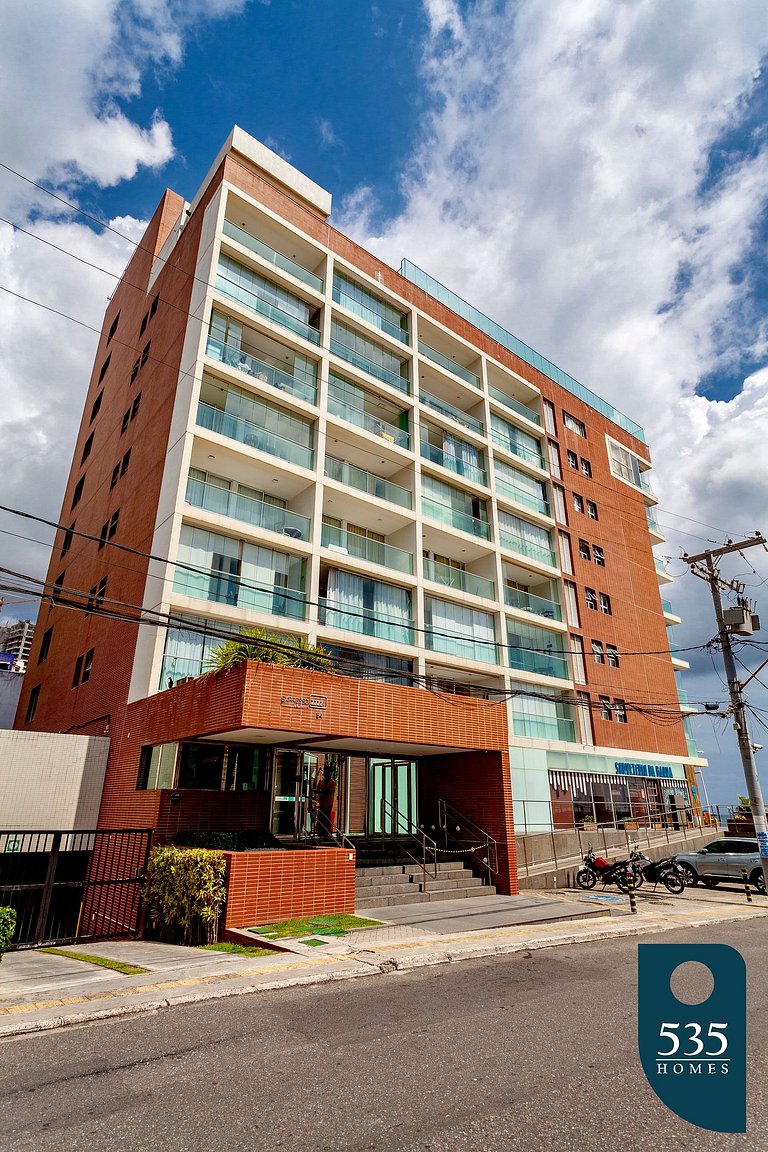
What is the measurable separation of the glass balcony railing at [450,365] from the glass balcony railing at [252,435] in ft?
37.3

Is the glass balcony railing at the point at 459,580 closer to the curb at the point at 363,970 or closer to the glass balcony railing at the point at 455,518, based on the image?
the glass balcony railing at the point at 455,518

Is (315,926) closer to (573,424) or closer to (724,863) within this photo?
(724,863)

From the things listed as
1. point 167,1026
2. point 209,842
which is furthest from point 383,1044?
point 209,842

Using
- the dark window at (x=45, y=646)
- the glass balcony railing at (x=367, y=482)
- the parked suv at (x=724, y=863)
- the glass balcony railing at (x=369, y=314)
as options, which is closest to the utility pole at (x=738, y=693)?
the parked suv at (x=724, y=863)

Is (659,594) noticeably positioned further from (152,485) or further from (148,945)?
(148,945)

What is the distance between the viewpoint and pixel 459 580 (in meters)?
27.1

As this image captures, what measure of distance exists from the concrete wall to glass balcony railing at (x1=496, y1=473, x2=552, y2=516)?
20.8m

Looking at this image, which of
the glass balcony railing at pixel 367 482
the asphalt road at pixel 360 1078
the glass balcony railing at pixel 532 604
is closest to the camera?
the asphalt road at pixel 360 1078

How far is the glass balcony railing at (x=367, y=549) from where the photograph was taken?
22.3m

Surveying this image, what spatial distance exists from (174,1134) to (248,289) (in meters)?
23.4

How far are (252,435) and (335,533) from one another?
4380 mm

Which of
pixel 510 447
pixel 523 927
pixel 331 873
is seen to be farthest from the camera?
pixel 510 447

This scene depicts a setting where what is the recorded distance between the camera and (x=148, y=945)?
1088 centimetres

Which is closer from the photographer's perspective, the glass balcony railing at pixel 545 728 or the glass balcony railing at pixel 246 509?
the glass balcony railing at pixel 246 509
